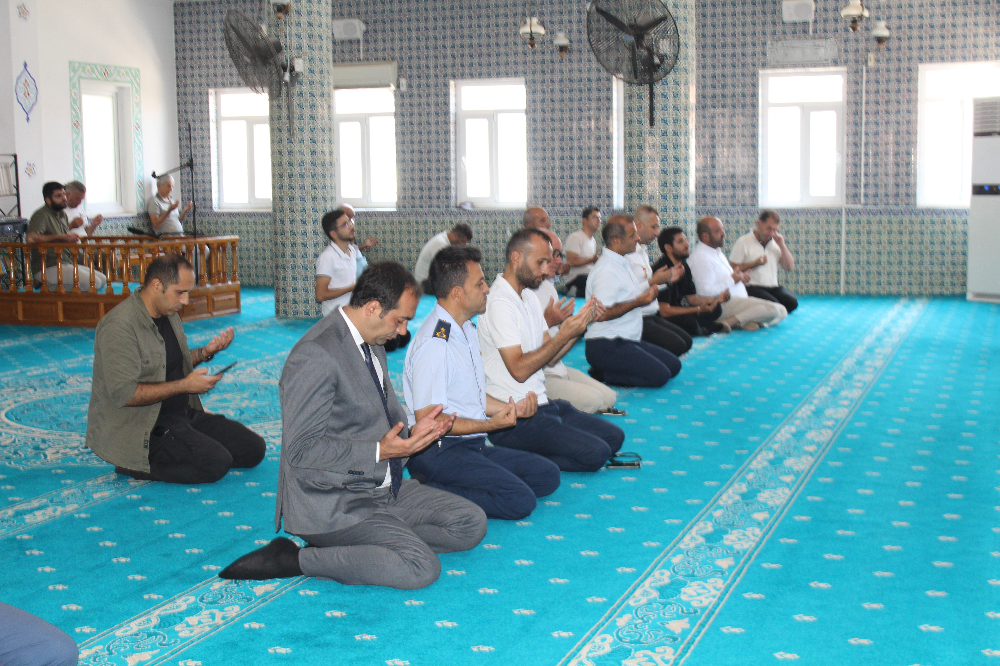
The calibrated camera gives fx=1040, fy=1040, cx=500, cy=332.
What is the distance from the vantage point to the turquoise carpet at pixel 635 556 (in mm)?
2932

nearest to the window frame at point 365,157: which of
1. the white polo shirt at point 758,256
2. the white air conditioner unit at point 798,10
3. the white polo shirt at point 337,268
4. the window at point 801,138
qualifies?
the window at point 801,138

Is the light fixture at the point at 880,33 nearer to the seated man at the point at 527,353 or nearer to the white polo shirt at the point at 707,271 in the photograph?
the white polo shirt at the point at 707,271

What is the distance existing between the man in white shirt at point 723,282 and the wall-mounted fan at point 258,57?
4.38 m

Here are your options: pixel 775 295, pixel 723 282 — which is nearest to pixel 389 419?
pixel 723 282

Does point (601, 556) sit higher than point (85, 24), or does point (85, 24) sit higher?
point (85, 24)

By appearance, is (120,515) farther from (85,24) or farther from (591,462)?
(85,24)

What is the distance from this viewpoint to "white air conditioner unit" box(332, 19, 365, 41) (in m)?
13.3

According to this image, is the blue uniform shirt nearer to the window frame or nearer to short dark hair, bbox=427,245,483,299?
short dark hair, bbox=427,245,483,299

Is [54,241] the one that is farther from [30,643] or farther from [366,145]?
[30,643]

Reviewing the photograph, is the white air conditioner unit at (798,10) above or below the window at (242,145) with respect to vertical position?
Answer: above

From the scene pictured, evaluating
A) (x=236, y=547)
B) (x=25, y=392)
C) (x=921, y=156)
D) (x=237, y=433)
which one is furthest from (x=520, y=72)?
(x=236, y=547)

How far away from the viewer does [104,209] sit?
13.0m

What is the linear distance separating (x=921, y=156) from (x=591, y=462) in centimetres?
876

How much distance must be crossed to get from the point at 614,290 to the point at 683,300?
276cm
